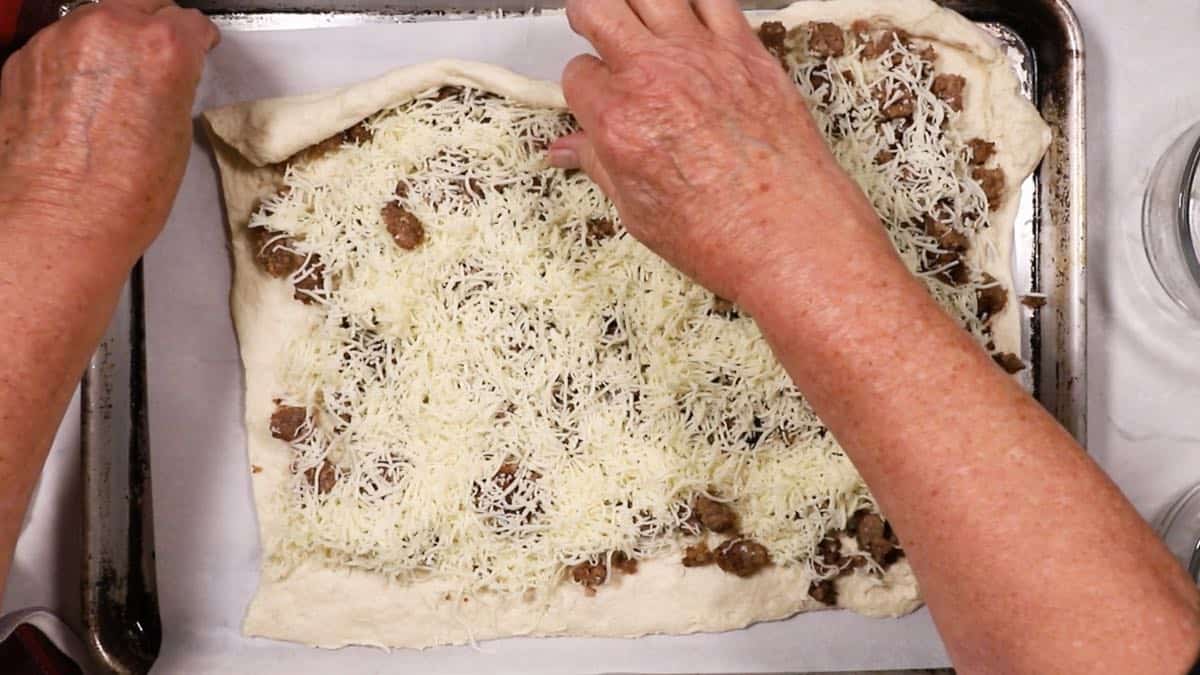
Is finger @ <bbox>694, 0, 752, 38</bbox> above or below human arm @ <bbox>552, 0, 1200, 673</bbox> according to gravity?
above

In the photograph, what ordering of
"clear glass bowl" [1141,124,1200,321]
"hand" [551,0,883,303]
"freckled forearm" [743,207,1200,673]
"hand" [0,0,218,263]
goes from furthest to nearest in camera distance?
"clear glass bowl" [1141,124,1200,321] < "hand" [0,0,218,263] < "hand" [551,0,883,303] < "freckled forearm" [743,207,1200,673]

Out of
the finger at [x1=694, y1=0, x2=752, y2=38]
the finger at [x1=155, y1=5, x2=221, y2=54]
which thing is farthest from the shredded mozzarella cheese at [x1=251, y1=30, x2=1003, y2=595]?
the finger at [x1=694, y1=0, x2=752, y2=38]

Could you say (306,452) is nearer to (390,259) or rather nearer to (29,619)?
(390,259)

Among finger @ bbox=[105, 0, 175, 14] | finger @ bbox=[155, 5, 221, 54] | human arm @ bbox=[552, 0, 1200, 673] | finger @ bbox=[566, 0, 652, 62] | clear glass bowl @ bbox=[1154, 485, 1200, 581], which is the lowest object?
clear glass bowl @ bbox=[1154, 485, 1200, 581]

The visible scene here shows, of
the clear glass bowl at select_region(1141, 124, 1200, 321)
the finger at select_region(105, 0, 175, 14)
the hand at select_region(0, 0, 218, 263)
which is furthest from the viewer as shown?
the clear glass bowl at select_region(1141, 124, 1200, 321)

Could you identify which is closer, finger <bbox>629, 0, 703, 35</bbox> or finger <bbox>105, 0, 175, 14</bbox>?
finger <bbox>629, 0, 703, 35</bbox>

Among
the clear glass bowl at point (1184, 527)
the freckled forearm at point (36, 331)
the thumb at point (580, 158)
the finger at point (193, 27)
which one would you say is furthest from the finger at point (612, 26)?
the clear glass bowl at point (1184, 527)

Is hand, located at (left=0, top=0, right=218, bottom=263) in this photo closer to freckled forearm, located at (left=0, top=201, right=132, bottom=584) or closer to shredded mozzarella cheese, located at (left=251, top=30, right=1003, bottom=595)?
freckled forearm, located at (left=0, top=201, right=132, bottom=584)
